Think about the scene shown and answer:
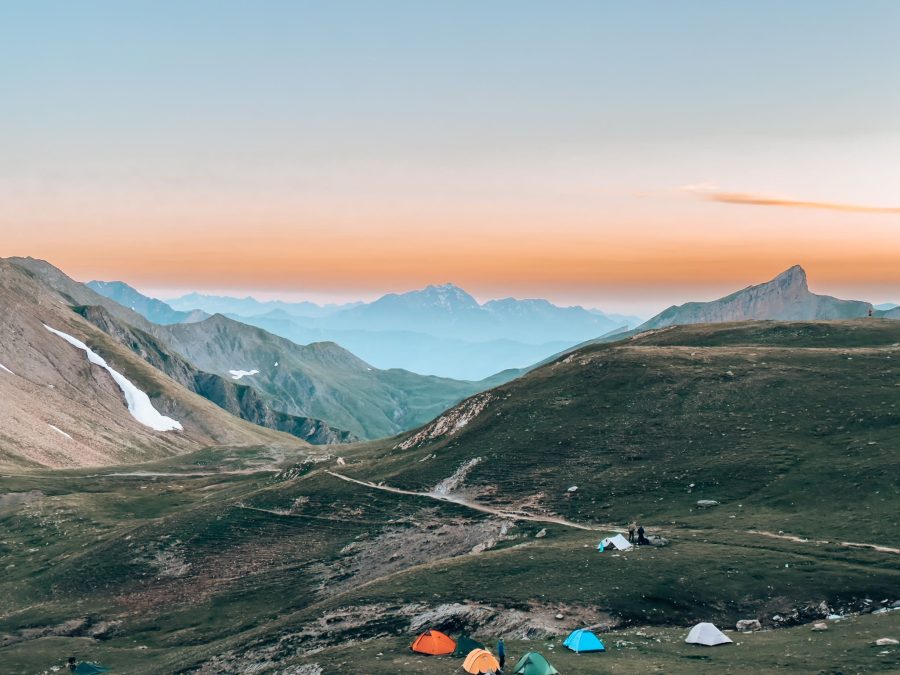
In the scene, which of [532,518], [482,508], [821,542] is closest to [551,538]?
[532,518]

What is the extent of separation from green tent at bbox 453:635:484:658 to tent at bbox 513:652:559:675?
642 cm

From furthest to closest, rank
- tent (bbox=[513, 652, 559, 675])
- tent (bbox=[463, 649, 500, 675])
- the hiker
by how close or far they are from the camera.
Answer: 1. the hiker
2. tent (bbox=[463, 649, 500, 675])
3. tent (bbox=[513, 652, 559, 675])

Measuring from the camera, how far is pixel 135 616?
86.6 m

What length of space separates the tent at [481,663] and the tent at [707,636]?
44.3ft

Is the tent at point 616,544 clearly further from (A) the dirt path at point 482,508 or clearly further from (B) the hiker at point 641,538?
(A) the dirt path at point 482,508

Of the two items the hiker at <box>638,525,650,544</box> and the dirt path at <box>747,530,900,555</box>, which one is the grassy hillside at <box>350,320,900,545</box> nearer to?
the dirt path at <box>747,530,900,555</box>

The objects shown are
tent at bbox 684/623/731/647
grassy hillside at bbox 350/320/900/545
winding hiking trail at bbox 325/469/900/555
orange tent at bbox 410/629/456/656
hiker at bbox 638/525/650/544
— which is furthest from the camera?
grassy hillside at bbox 350/320/900/545

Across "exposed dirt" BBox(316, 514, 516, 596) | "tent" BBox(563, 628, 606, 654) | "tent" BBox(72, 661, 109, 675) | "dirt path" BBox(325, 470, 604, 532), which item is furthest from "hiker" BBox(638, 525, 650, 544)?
"tent" BBox(72, 661, 109, 675)

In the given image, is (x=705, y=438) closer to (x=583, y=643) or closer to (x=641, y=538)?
(x=641, y=538)

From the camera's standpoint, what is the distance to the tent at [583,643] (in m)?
52.3

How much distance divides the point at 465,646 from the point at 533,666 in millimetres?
8454

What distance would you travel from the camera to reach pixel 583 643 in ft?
172

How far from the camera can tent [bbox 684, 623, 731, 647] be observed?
5097 centimetres

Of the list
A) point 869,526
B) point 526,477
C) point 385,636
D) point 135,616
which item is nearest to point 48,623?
point 135,616
